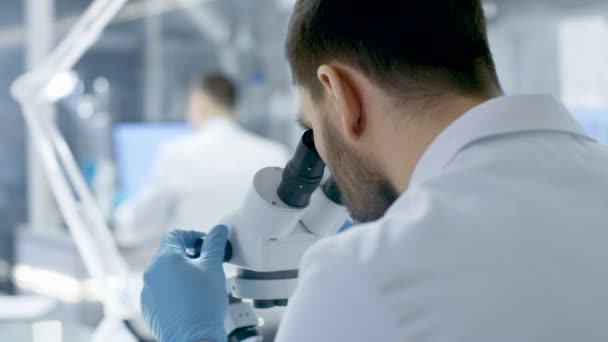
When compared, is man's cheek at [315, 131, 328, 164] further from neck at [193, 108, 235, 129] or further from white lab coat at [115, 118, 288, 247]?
neck at [193, 108, 235, 129]

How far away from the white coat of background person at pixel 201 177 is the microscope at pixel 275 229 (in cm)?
134

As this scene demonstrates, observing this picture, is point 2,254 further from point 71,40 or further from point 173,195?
point 71,40

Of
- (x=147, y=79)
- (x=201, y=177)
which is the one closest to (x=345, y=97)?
(x=201, y=177)

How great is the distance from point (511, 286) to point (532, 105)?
239mm

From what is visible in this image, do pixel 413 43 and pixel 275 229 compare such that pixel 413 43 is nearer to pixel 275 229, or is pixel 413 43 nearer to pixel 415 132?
pixel 415 132

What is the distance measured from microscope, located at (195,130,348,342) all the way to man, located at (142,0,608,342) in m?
0.05

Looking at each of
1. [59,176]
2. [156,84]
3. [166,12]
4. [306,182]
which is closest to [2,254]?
[156,84]

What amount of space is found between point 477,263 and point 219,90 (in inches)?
92.7

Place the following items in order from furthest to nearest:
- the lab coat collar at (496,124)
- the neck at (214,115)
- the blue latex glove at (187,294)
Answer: the neck at (214,115) < the blue latex glove at (187,294) < the lab coat collar at (496,124)

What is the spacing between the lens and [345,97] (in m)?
0.85

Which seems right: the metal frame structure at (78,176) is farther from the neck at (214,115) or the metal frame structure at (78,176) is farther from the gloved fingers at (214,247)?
the neck at (214,115)

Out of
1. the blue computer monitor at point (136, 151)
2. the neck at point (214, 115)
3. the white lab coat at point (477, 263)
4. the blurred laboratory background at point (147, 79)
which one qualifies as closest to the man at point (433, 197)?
the white lab coat at point (477, 263)

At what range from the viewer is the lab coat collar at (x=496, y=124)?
2.44 ft

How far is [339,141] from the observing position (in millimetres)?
898
